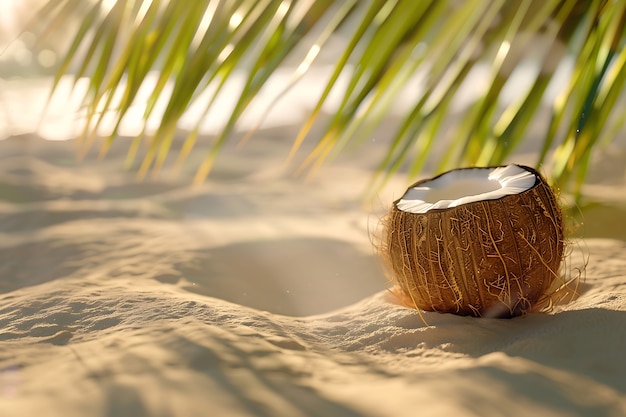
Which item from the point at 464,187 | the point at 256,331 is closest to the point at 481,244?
the point at 464,187

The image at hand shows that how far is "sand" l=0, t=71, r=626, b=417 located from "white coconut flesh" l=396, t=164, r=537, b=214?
0.60 ft

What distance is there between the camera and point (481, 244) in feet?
3.55

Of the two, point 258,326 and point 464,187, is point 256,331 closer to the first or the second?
point 258,326

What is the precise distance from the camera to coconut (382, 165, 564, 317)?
42.6 inches

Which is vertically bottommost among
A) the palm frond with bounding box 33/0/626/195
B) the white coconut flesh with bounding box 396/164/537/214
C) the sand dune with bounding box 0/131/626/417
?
the sand dune with bounding box 0/131/626/417

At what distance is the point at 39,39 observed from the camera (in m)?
1.00

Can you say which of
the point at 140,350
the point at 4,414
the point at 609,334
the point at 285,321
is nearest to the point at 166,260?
the point at 285,321

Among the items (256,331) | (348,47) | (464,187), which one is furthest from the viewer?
(464,187)

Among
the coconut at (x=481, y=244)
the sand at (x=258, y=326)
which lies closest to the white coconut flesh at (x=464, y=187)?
the coconut at (x=481, y=244)

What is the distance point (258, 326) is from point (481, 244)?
365 mm

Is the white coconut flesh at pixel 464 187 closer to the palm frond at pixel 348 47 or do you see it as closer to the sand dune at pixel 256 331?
the palm frond at pixel 348 47

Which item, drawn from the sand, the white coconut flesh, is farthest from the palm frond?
the sand

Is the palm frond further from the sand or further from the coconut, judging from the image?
the sand

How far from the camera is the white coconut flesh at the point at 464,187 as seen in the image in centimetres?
112
